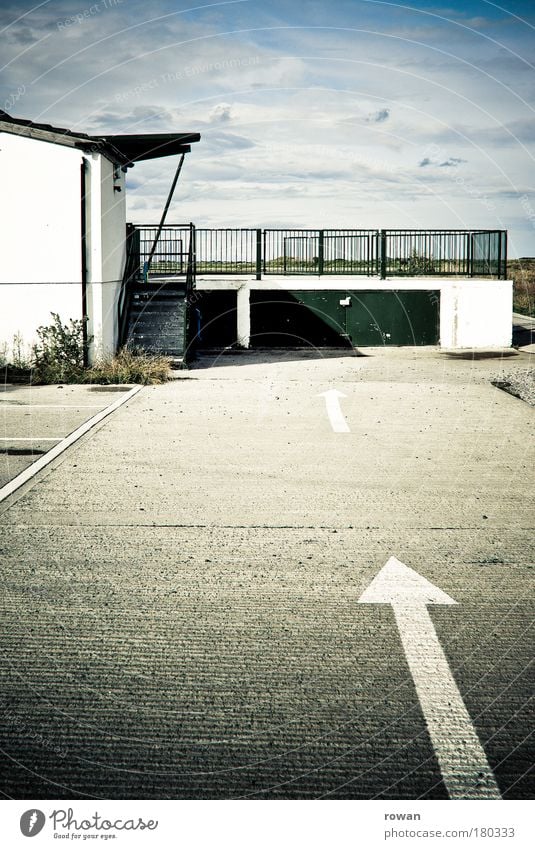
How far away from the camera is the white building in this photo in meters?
18.8

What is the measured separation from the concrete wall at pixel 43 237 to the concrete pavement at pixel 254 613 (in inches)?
345

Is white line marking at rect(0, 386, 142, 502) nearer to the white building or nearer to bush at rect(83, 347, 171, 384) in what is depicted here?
bush at rect(83, 347, 171, 384)

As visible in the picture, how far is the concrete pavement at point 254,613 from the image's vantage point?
364 cm

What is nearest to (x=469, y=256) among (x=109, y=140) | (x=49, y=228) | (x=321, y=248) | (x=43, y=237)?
(x=321, y=248)

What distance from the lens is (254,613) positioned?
5.27m

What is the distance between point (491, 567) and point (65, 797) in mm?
3613

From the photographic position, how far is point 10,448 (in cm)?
1038

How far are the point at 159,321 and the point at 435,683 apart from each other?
1840 centimetres

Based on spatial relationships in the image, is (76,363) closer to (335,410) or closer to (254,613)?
(335,410)

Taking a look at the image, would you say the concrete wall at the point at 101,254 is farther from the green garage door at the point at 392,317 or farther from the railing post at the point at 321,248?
the green garage door at the point at 392,317
